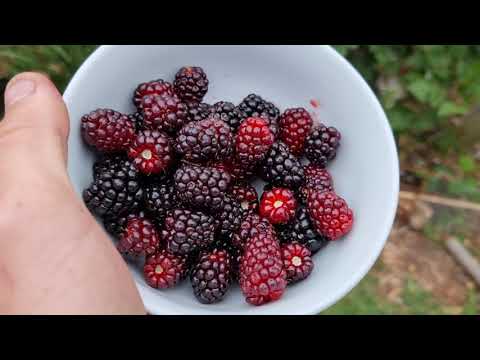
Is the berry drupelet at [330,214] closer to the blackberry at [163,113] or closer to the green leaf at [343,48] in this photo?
the blackberry at [163,113]

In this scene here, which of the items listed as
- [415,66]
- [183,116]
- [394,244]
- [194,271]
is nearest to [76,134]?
[183,116]

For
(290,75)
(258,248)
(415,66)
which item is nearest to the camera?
(258,248)

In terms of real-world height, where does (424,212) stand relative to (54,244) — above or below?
below

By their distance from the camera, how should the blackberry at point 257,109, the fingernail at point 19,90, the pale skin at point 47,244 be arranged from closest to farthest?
the pale skin at point 47,244 < the fingernail at point 19,90 < the blackberry at point 257,109

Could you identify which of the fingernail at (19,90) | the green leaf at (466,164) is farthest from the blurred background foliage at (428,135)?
the fingernail at (19,90)

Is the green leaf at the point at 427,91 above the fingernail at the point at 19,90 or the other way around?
the other way around

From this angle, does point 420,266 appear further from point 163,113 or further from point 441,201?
point 163,113

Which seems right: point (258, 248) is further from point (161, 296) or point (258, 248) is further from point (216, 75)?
point (216, 75)
